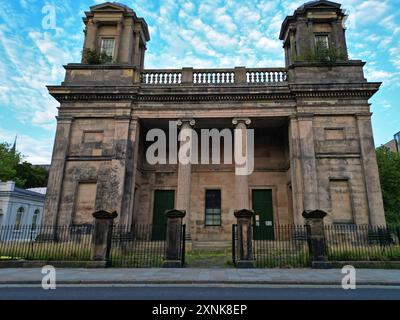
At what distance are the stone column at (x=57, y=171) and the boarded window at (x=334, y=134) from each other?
51.1 ft

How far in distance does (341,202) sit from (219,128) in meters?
8.77

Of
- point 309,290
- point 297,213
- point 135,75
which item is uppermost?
point 135,75

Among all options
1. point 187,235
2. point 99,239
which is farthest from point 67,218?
point 187,235

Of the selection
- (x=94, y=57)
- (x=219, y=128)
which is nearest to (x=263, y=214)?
(x=219, y=128)

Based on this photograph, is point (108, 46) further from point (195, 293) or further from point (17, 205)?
point (17, 205)

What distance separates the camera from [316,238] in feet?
35.5

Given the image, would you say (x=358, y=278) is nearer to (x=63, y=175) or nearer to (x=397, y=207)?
(x=63, y=175)

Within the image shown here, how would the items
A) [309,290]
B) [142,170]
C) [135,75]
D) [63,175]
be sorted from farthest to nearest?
[142,170] < [135,75] < [63,175] < [309,290]

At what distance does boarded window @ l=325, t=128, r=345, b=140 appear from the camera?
1659 centimetres

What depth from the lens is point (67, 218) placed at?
15789 millimetres

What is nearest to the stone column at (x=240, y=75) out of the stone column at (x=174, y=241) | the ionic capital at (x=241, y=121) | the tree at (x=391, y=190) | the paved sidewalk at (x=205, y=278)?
the ionic capital at (x=241, y=121)

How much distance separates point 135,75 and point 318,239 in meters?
14.2

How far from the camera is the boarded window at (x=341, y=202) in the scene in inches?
601

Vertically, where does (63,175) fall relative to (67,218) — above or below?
above
